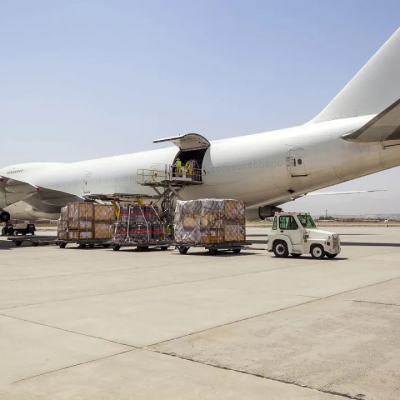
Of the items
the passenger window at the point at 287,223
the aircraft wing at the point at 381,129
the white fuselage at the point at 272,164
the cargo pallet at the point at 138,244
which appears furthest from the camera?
the white fuselage at the point at 272,164

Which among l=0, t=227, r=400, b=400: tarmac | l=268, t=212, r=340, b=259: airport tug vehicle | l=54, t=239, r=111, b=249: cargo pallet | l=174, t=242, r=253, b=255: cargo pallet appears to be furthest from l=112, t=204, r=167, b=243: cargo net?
l=0, t=227, r=400, b=400: tarmac

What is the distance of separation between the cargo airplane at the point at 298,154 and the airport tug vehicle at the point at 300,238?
483 cm

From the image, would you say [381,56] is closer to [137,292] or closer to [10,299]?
[137,292]

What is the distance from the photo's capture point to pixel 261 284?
10.1 metres

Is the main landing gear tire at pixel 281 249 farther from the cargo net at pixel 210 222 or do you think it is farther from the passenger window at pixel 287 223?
the cargo net at pixel 210 222

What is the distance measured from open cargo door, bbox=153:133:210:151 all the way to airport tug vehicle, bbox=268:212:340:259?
1120 cm

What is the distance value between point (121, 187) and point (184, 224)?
1180 centimetres

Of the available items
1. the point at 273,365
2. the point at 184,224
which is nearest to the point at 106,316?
the point at 273,365

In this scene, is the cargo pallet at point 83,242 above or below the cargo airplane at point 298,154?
below

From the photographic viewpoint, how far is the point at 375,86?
21.0 meters

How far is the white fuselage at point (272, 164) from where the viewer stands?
20766 mm

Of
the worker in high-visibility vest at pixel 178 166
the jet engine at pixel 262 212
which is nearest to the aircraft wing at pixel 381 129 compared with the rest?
the worker in high-visibility vest at pixel 178 166

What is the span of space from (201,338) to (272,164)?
1821 centimetres

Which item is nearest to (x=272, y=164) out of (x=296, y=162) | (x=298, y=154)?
(x=296, y=162)
